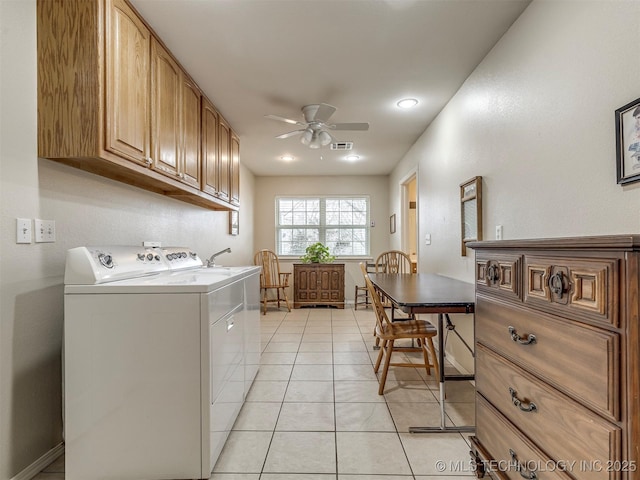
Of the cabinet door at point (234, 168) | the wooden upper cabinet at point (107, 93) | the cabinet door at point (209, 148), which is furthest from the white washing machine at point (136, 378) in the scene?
the cabinet door at point (234, 168)

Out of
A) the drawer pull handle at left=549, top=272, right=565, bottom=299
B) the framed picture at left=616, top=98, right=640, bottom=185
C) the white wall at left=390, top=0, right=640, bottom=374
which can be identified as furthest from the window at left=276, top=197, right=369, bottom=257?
the drawer pull handle at left=549, top=272, right=565, bottom=299

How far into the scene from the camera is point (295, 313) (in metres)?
5.16

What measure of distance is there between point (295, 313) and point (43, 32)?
4361mm

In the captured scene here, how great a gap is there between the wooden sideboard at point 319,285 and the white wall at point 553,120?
3.00 meters

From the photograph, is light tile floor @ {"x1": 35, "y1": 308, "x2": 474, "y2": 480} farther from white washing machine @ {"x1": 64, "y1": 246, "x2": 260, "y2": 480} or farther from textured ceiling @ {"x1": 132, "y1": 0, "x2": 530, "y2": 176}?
textured ceiling @ {"x1": 132, "y1": 0, "x2": 530, "y2": 176}

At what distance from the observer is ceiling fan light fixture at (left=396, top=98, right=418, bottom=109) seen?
9.37ft

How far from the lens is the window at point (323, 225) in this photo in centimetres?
618

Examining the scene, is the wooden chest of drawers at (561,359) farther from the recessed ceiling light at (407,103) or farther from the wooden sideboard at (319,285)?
the wooden sideboard at (319,285)

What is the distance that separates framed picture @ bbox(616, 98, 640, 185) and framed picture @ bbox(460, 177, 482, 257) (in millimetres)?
1056

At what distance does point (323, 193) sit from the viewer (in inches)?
241

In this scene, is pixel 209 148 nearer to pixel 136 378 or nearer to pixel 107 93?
pixel 107 93

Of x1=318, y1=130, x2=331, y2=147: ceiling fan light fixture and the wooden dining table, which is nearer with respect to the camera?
the wooden dining table

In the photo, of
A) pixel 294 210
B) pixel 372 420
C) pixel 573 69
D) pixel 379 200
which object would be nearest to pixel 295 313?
pixel 294 210

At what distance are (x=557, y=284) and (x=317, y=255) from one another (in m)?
4.86
